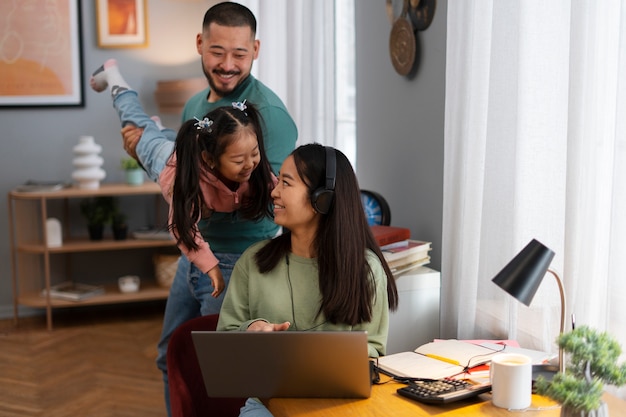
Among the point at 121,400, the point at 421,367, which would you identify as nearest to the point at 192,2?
the point at 121,400

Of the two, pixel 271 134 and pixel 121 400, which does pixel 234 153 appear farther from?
pixel 121 400

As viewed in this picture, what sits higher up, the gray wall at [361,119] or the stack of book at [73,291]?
the gray wall at [361,119]

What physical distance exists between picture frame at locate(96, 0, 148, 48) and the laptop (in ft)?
12.3

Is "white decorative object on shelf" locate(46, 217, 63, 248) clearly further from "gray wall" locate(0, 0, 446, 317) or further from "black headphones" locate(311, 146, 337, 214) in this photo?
"black headphones" locate(311, 146, 337, 214)

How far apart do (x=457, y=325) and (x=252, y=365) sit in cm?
101

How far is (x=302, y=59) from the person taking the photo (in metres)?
3.78

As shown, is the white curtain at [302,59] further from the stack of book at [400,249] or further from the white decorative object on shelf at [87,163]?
the white decorative object on shelf at [87,163]

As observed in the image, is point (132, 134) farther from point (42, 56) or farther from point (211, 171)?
point (42, 56)

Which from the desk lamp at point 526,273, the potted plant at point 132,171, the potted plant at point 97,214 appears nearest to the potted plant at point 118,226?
the potted plant at point 97,214

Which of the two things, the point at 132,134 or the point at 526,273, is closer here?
the point at 526,273

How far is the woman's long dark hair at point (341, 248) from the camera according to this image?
6.43 feet

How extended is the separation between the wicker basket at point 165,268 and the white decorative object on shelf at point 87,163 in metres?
0.61

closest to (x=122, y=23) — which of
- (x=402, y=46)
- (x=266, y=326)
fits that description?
(x=402, y=46)

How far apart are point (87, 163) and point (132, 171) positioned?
0.92 ft
